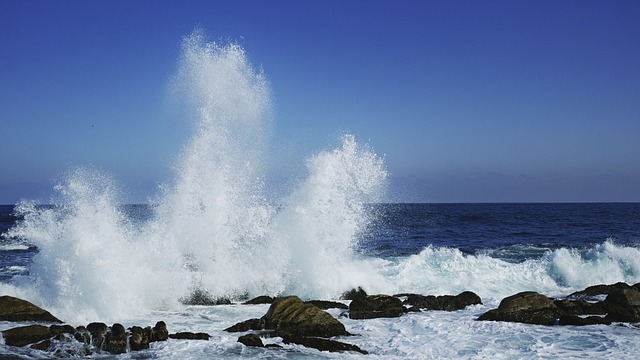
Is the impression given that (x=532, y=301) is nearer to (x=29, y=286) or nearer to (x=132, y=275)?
(x=132, y=275)

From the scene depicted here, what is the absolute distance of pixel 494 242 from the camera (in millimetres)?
34719

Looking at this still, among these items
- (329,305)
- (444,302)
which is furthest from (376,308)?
(444,302)

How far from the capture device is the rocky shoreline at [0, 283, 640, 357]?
1052cm

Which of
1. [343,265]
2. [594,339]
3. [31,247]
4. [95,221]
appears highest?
[31,247]

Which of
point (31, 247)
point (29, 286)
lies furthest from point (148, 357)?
point (31, 247)

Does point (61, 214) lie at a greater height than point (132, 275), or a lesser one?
greater

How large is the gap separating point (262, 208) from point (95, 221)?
19.3 feet

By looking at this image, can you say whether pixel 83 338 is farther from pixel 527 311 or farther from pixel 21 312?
pixel 527 311

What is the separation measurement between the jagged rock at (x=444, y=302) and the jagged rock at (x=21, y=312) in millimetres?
8777

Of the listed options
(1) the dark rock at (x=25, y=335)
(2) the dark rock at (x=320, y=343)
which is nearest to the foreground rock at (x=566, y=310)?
(2) the dark rock at (x=320, y=343)

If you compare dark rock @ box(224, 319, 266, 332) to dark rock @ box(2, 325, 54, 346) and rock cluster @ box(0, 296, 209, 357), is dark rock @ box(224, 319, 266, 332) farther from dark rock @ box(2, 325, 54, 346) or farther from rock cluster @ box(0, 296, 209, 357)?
dark rock @ box(2, 325, 54, 346)

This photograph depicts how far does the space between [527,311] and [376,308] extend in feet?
11.7

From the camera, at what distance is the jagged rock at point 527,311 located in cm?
1295

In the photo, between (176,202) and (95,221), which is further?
(176,202)
